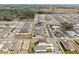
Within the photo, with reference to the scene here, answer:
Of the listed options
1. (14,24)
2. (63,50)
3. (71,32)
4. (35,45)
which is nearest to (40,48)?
(35,45)

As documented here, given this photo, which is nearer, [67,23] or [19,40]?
[19,40]

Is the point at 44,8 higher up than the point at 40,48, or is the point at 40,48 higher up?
the point at 44,8
